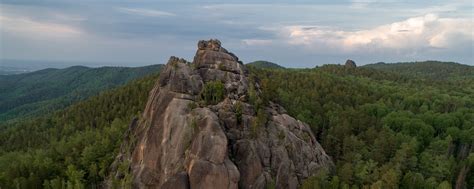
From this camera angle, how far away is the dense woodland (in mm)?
86250

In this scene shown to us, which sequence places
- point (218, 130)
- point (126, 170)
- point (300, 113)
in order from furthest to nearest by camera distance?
point (300, 113)
point (126, 170)
point (218, 130)

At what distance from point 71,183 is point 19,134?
81.7 m

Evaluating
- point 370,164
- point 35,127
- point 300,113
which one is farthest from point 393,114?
point 35,127

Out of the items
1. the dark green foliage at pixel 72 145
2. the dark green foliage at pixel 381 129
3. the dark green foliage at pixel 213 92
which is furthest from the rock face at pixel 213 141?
the dark green foliage at pixel 72 145

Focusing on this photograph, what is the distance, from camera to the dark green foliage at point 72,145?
284ft

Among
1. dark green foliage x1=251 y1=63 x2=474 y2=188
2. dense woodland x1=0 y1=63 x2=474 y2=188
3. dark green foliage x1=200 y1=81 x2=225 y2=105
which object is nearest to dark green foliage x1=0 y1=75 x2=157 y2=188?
dense woodland x1=0 y1=63 x2=474 y2=188

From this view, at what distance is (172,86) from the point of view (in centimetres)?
8500

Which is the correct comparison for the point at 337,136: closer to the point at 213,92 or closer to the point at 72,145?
the point at 213,92

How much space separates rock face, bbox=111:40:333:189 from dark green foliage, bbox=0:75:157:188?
949 cm

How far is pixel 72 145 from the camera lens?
344ft

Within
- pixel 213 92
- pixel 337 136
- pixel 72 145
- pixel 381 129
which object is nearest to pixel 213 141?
pixel 213 92

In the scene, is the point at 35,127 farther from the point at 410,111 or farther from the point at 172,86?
the point at 410,111

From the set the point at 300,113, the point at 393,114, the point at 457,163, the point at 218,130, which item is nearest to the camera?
the point at 218,130

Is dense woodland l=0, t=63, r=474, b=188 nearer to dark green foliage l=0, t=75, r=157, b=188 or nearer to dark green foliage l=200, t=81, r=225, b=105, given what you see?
dark green foliage l=0, t=75, r=157, b=188
